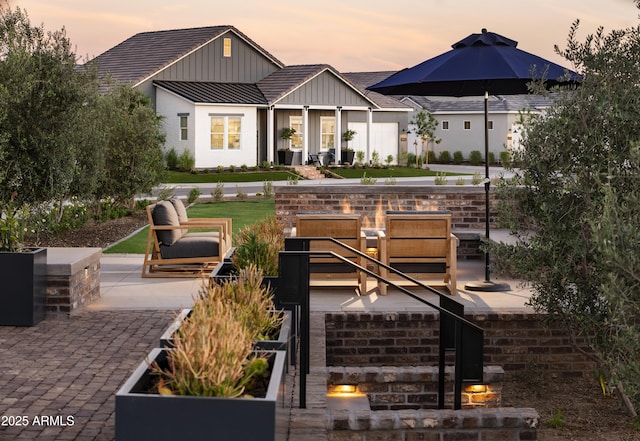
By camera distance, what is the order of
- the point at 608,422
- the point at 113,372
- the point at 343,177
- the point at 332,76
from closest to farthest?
1. the point at 113,372
2. the point at 608,422
3. the point at 343,177
4. the point at 332,76

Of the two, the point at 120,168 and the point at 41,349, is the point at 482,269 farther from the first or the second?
the point at 120,168

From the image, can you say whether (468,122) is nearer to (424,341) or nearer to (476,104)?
(476,104)

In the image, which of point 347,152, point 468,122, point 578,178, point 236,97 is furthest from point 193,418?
point 468,122

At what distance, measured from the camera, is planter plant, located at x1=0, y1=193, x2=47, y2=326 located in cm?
794

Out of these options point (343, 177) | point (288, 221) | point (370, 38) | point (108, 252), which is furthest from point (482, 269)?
point (343, 177)

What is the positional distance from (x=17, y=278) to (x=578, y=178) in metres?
4.67

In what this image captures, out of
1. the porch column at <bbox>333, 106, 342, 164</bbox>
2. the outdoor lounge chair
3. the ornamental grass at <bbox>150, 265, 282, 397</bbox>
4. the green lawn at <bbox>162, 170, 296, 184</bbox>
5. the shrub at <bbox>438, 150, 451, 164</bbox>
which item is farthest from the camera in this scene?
the shrub at <bbox>438, 150, 451, 164</bbox>

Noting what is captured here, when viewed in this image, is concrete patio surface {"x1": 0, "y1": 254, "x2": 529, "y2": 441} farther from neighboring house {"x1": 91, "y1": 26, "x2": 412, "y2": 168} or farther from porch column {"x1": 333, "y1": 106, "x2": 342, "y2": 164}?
porch column {"x1": 333, "y1": 106, "x2": 342, "y2": 164}

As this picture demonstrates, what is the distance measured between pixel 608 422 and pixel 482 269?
4296 millimetres

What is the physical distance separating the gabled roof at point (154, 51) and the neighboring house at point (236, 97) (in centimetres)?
5

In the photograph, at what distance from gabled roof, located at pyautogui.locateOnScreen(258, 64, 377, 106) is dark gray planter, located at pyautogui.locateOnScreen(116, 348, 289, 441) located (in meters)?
33.9

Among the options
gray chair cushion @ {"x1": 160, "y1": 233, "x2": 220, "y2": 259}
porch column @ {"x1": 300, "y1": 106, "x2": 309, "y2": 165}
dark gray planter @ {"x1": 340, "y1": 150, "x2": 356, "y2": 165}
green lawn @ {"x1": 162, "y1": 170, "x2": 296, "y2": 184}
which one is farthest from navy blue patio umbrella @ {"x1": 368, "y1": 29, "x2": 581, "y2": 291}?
dark gray planter @ {"x1": 340, "y1": 150, "x2": 356, "y2": 165}

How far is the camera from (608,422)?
23.7 feet

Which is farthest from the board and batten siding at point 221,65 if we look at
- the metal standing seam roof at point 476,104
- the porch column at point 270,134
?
the metal standing seam roof at point 476,104
